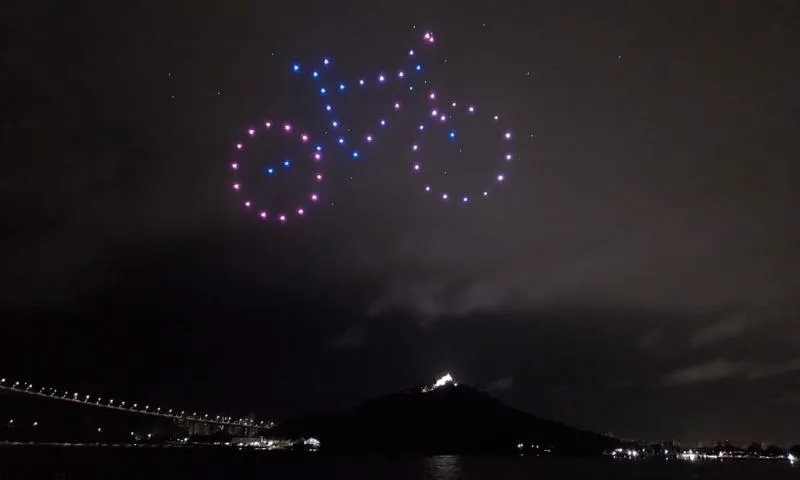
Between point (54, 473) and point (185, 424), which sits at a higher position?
point (185, 424)

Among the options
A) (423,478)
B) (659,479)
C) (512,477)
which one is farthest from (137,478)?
(659,479)

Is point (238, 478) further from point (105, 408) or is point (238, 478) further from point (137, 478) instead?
point (105, 408)

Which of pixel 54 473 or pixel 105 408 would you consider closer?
pixel 54 473

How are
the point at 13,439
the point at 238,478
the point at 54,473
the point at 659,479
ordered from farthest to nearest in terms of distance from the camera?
the point at 13,439, the point at 659,479, the point at 238,478, the point at 54,473

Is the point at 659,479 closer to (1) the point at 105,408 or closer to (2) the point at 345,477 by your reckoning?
(2) the point at 345,477

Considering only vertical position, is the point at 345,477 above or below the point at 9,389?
below

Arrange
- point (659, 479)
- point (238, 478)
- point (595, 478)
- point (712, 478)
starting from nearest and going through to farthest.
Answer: point (238, 478)
point (595, 478)
point (659, 479)
point (712, 478)

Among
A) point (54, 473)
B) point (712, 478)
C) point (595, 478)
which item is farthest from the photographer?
point (712, 478)

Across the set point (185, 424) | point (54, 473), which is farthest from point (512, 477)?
point (185, 424)

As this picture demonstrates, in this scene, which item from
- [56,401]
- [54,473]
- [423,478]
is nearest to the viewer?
[54,473]
